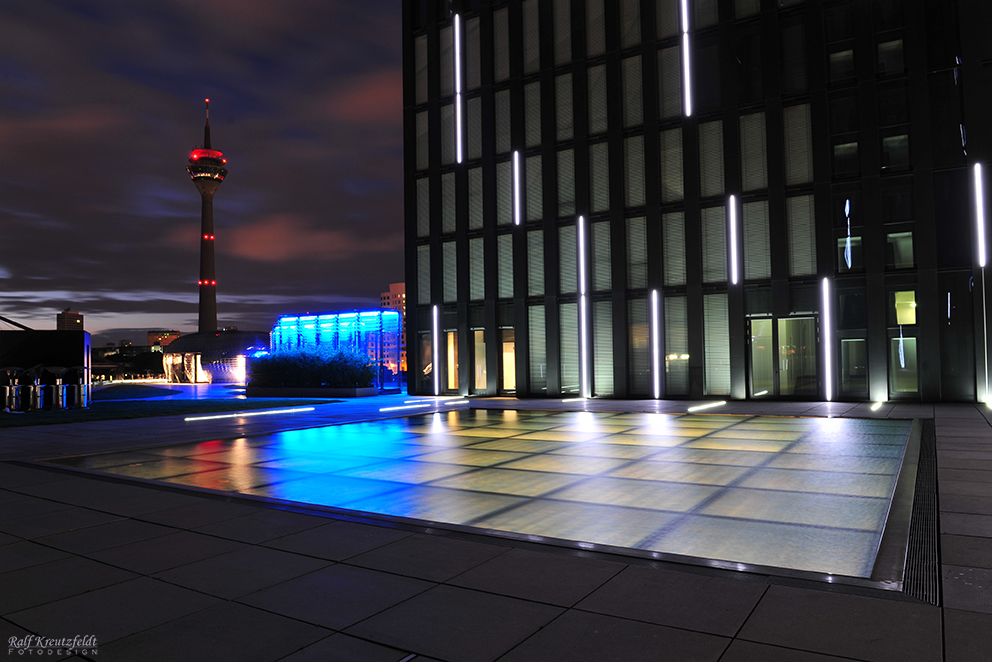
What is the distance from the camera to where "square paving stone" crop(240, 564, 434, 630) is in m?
4.14

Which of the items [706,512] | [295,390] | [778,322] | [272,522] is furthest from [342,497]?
[295,390]

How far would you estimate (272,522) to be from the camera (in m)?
6.57

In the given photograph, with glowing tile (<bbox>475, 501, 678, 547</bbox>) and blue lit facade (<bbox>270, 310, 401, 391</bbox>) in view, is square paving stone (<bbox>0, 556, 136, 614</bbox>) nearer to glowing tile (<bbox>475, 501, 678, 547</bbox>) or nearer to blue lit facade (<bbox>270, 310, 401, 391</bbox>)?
glowing tile (<bbox>475, 501, 678, 547</bbox>)

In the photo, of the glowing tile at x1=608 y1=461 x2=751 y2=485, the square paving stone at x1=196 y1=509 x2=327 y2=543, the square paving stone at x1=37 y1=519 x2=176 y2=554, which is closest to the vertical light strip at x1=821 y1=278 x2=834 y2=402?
the glowing tile at x1=608 y1=461 x2=751 y2=485

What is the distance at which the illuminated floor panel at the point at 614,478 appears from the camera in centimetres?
590

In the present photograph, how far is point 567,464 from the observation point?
392 inches

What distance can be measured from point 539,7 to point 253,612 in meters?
29.0

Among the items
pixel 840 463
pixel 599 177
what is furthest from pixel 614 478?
pixel 599 177

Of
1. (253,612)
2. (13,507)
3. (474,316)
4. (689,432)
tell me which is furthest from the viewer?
(474,316)

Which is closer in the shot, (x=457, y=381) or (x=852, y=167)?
(x=852, y=167)

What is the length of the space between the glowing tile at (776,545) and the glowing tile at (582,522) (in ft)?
0.99

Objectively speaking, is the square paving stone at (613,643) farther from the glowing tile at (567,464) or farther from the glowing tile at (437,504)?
the glowing tile at (567,464)

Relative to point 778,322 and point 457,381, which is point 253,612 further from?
point 457,381

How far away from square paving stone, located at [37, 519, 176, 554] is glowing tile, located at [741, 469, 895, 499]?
667 cm
